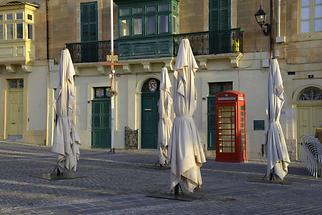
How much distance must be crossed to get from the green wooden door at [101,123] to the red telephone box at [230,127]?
708 cm

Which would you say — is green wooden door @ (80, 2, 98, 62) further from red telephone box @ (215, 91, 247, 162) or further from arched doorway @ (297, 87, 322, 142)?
arched doorway @ (297, 87, 322, 142)

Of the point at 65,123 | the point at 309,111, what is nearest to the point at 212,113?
the point at 309,111

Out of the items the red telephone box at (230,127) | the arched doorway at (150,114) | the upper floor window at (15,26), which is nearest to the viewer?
the red telephone box at (230,127)

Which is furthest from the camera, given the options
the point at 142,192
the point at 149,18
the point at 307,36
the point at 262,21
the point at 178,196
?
the point at 149,18

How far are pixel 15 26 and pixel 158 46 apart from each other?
8.00 m

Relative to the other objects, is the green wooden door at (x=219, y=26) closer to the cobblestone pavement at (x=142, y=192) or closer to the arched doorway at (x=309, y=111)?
the arched doorway at (x=309, y=111)

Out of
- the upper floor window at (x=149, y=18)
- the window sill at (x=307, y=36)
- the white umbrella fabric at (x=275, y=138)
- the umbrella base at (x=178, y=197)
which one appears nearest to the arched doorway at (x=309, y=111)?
the window sill at (x=307, y=36)

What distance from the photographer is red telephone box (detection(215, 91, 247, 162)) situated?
62.5 ft

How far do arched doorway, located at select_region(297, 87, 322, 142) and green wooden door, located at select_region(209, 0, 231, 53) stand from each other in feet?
12.5

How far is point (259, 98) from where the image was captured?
2134 cm

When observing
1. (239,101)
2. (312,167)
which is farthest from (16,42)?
(312,167)

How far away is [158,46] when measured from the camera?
23.1 metres

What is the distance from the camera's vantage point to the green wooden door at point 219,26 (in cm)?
2189

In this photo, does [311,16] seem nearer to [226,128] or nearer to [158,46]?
[226,128]
